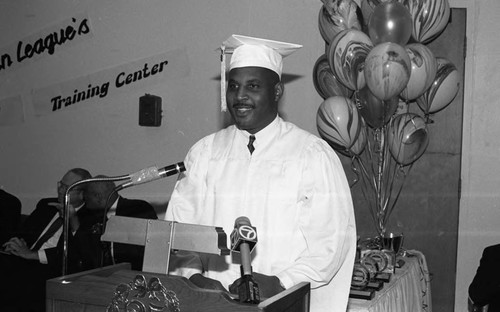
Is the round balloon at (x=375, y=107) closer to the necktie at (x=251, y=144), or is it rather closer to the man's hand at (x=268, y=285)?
the necktie at (x=251, y=144)

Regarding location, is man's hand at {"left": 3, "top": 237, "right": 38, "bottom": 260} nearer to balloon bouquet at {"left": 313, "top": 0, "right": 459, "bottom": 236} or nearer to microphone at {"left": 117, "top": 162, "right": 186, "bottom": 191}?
balloon bouquet at {"left": 313, "top": 0, "right": 459, "bottom": 236}

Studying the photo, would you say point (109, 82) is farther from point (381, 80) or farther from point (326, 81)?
point (381, 80)

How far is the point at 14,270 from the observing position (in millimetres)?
4941

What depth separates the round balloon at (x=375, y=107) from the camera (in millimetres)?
4863

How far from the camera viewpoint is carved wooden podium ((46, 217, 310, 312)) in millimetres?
1994

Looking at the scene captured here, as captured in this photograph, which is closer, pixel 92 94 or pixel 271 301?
pixel 271 301

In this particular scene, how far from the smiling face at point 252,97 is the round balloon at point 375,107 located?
1.99m

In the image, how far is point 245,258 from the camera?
2010 mm

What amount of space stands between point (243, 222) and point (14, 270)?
132 inches

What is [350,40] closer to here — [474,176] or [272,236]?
[474,176]

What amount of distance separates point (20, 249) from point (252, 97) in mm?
3020

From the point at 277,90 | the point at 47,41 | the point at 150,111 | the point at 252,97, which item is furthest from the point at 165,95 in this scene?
the point at 252,97

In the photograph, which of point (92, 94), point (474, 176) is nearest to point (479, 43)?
point (474, 176)

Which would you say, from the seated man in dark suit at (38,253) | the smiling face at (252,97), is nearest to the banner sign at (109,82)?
the seated man in dark suit at (38,253)
